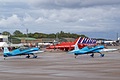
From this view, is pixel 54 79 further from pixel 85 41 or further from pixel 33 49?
pixel 85 41

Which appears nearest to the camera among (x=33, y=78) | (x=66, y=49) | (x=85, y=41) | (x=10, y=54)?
(x=33, y=78)

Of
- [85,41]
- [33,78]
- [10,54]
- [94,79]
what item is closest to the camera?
[94,79]

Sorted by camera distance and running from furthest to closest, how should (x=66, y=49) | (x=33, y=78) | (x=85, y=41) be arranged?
(x=85, y=41), (x=66, y=49), (x=33, y=78)

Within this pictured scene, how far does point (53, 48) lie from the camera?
92.2 meters

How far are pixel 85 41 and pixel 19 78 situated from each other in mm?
73474

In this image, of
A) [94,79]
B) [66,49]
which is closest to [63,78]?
[94,79]

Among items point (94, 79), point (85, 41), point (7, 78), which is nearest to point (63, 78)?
point (94, 79)

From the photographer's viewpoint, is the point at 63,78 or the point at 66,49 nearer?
the point at 63,78

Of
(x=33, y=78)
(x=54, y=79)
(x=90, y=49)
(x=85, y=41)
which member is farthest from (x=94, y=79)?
(x=85, y=41)

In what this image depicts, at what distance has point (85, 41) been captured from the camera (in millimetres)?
92812

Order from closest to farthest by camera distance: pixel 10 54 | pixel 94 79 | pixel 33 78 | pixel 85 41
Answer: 1. pixel 94 79
2. pixel 33 78
3. pixel 10 54
4. pixel 85 41

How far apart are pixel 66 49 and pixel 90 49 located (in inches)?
1477

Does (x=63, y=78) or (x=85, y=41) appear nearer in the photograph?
(x=63, y=78)

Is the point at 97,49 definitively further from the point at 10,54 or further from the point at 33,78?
the point at 33,78
